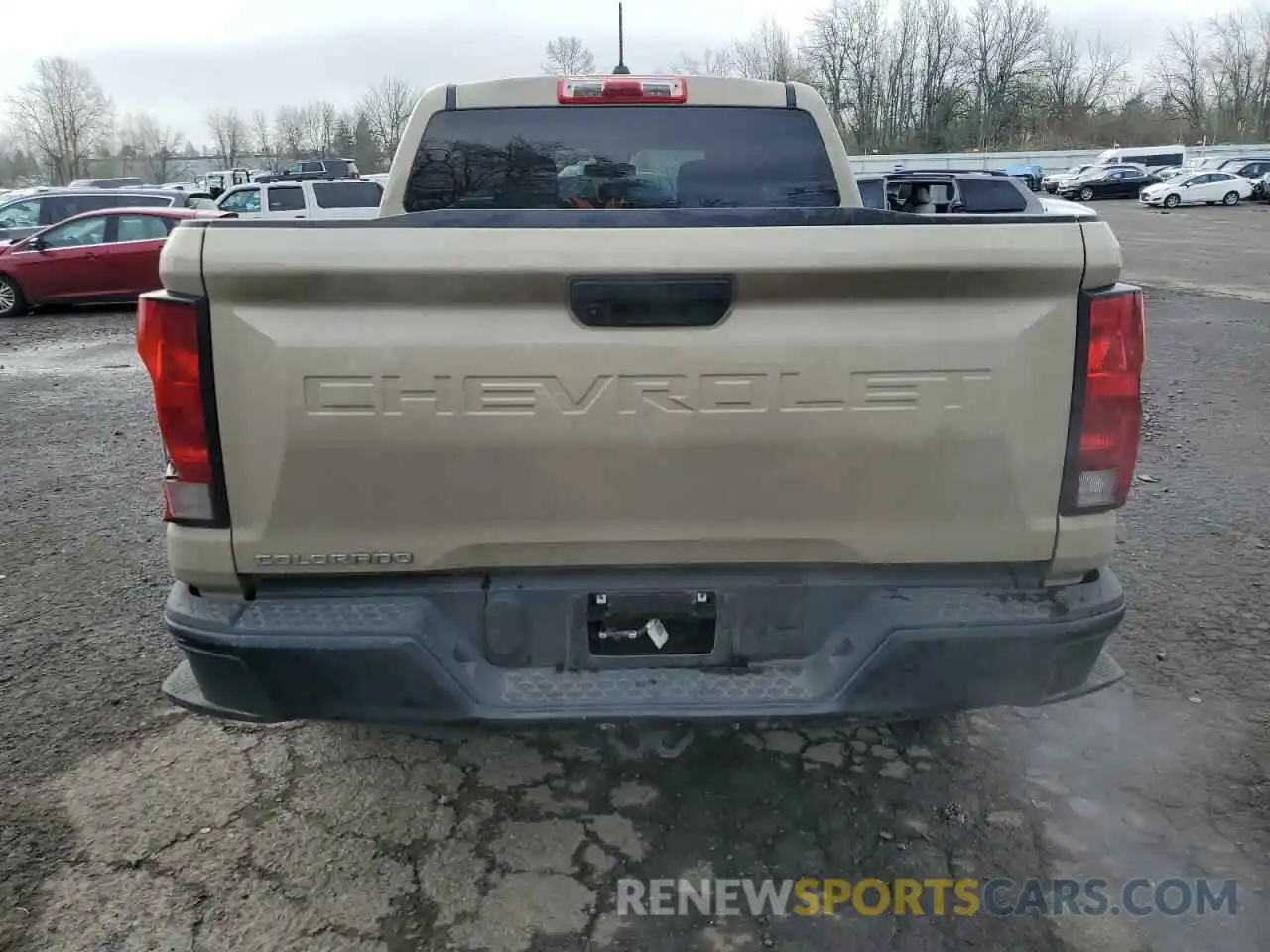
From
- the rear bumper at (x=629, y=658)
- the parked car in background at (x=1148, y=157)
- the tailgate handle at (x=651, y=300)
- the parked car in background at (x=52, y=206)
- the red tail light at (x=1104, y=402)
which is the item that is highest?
the parked car in background at (x=1148, y=157)

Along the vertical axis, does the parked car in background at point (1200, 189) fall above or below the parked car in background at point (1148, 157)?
below

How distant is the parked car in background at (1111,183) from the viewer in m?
52.1

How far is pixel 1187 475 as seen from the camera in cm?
648

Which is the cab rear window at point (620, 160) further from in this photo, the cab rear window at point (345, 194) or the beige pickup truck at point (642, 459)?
the cab rear window at point (345, 194)

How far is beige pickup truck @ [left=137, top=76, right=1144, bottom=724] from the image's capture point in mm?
2264

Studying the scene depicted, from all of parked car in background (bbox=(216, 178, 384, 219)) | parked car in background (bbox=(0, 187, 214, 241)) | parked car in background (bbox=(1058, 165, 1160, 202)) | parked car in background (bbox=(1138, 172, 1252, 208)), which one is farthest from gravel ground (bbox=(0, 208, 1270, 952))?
parked car in background (bbox=(1058, 165, 1160, 202))

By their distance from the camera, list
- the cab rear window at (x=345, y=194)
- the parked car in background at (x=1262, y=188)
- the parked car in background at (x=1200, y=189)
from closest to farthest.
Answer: the cab rear window at (x=345, y=194) < the parked car in background at (x=1200, y=189) < the parked car in background at (x=1262, y=188)

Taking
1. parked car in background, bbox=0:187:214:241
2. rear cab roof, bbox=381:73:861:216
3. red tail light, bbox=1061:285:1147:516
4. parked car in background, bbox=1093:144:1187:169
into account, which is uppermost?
parked car in background, bbox=1093:144:1187:169

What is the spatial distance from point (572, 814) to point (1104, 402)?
1.91 m

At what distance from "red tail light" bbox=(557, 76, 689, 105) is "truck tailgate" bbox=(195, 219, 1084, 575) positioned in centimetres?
189

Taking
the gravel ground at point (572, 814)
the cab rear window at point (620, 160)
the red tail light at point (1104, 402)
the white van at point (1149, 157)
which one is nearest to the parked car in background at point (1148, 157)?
the white van at point (1149, 157)

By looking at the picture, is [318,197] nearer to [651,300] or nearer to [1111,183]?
[651,300]

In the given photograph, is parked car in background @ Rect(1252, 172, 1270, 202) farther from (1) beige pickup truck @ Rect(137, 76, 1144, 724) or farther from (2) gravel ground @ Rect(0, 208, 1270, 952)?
(1) beige pickup truck @ Rect(137, 76, 1144, 724)

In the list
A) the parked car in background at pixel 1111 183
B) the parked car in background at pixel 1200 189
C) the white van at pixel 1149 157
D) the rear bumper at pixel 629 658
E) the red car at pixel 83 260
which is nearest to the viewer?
the rear bumper at pixel 629 658
